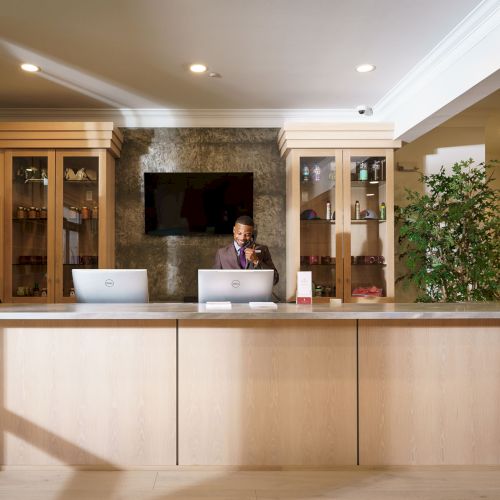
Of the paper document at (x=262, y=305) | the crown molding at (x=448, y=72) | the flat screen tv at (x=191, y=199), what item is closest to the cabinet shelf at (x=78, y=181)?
the flat screen tv at (x=191, y=199)

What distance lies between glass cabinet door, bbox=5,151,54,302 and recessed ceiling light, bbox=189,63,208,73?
5.68 ft

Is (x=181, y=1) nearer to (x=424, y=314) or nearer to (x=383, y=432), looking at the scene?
(x=424, y=314)

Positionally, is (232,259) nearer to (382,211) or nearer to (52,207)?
(382,211)

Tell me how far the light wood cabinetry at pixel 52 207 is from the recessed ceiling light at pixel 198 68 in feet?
3.83

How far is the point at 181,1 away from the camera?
10.1 ft

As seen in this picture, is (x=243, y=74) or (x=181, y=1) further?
(x=243, y=74)

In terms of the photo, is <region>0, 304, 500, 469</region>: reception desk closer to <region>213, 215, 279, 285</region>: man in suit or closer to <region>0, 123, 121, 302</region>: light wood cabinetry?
<region>213, 215, 279, 285</region>: man in suit

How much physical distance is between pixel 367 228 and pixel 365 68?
1.55 metres

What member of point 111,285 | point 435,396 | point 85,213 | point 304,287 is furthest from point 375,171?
point 111,285

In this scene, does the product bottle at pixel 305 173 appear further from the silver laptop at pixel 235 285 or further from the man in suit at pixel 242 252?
the silver laptop at pixel 235 285

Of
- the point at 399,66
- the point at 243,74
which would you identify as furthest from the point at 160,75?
the point at 399,66

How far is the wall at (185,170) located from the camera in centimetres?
535

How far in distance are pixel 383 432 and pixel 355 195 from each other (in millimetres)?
2761

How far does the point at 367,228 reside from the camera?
4.96 metres
